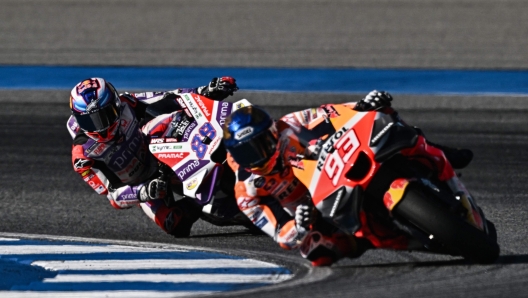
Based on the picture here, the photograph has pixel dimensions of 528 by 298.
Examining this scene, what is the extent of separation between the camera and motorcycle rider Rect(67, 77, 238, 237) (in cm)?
822

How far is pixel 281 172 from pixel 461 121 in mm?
6100

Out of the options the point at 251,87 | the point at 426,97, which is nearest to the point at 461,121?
the point at 426,97

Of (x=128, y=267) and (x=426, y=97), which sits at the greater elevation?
(x=128, y=267)

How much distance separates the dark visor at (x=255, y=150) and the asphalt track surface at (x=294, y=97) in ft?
2.99

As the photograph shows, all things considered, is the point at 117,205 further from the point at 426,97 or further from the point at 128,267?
the point at 426,97

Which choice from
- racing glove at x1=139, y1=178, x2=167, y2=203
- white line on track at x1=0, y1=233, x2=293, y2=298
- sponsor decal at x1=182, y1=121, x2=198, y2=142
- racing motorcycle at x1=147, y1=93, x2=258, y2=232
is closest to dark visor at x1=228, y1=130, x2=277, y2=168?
white line on track at x1=0, y1=233, x2=293, y2=298

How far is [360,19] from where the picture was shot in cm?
2164

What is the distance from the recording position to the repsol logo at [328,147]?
6594mm

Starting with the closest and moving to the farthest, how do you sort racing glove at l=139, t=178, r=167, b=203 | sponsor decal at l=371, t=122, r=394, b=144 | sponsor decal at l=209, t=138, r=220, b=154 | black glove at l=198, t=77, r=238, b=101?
sponsor decal at l=371, t=122, r=394, b=144
sponsor decal at l=209, t=138, r=220, b=154
racing glove at l=139, t=178, r=167, b=203
black glove at l=198, t=77, r=238, b=101

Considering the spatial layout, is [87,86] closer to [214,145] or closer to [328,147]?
[214,145]

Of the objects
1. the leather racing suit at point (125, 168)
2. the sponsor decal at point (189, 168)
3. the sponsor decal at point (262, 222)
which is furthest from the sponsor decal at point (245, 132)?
the leather racing suit at point (125, 168)

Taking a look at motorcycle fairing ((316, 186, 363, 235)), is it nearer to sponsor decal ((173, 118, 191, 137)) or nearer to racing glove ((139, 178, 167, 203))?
racing glove ((139, 178, 167, 203))

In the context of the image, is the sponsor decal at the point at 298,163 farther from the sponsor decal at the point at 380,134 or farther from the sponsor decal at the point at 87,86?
the sponsor decal at the point at 87,86

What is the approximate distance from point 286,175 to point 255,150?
20.5 inches
